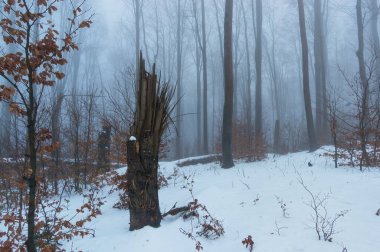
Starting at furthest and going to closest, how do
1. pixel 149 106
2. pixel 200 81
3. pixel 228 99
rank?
pixel 200 81, pixel 228 99, pixel 149 106

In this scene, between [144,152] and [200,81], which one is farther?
[200,81]

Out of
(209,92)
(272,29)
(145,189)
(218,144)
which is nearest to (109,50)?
(209,92)

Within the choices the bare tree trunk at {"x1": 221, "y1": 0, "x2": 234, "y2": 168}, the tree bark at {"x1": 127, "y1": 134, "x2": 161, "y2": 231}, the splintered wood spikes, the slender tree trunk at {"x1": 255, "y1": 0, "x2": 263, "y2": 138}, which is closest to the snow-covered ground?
the tree bark at {"x1": 127, "y1": 134, "x2": 161, "y2": 231}

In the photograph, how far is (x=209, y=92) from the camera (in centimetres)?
5278

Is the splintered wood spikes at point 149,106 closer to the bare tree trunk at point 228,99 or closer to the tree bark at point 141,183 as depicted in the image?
the tree bark at point 141,183

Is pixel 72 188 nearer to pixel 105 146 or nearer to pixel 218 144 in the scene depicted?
pixel 105 146

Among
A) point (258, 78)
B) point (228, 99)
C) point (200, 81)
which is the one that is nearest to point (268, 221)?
point (228, 99)

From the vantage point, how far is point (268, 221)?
5199mm

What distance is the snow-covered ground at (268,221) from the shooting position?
443 centimetres

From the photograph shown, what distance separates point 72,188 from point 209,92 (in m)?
42.5

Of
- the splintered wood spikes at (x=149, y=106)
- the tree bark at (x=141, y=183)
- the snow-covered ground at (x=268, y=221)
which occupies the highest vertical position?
the splintered wood spikes at (x=149, y=106)

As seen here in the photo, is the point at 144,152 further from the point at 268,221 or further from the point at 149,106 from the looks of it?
the point at 268,221

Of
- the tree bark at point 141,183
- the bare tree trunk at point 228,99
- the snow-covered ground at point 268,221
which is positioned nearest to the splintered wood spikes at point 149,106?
the tree bark at point 141,183

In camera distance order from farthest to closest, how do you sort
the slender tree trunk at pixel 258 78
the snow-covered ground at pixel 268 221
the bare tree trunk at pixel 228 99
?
the slender tree trunk at pixel 258 78 → the bare tree trunk at pixel 228 99 → the snow-covered ground at pixel 268 221
